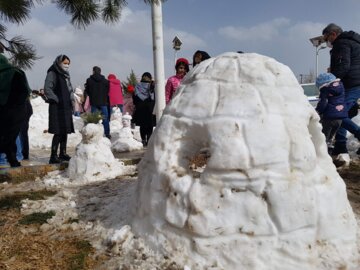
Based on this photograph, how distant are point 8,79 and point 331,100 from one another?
4.63 m

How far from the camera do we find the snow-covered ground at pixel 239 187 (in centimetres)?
236

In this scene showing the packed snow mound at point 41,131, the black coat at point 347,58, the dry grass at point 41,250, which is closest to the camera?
the dry grass at point 41,250

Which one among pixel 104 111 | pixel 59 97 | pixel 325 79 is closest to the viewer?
pixel 325 79

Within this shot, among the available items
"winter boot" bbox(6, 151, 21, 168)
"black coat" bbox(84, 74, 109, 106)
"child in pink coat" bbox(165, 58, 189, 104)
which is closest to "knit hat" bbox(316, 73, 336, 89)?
"child in pink coat" bbox(165, 58, 189, 104)

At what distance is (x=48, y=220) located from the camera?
3.40 metres

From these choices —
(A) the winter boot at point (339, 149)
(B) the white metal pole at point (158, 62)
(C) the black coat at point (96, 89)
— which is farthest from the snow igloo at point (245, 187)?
(C) the black coat at point (96, 89)

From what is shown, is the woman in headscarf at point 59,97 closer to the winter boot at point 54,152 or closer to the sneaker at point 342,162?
the winter boot at point 54,152

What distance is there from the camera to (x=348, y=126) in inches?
225

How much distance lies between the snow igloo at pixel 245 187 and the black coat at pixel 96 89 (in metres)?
5.98

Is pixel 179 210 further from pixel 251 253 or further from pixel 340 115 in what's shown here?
pixel 340 115

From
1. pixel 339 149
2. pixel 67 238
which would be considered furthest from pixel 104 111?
pixel 67 238

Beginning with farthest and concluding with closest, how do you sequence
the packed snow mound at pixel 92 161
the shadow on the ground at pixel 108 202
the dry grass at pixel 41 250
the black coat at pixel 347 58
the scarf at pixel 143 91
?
1. the scarf at pixel 143 91
2. the black coat at pixel 347 58
3. the packed snow mound at pixel 92 161
4. the shadow on the ground at pixel 108 202
5. the dry grass at pixel 41 250

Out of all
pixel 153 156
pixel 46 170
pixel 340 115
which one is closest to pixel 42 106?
pixel 46 170

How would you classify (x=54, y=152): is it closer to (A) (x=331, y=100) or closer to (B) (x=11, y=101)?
(B) (x=11, y=101)
